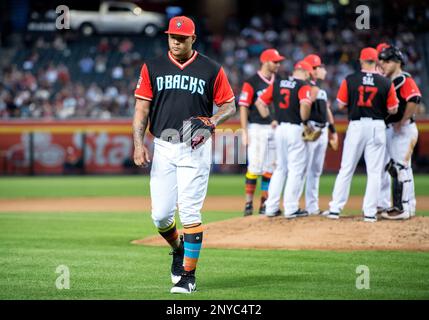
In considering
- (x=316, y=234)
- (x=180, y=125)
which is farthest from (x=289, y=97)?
(x=180, y=125)

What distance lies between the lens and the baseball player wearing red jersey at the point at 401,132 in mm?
12617

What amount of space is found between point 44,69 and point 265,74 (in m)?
20.0

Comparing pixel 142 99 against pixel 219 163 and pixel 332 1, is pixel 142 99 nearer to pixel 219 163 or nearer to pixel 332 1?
pixel 219 163

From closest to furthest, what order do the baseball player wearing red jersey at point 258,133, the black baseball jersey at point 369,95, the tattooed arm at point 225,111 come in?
the tattooed arm at point 225,111
the black baseball jersey at point 369,95
the baseball player wearing red jersey at point 258,133

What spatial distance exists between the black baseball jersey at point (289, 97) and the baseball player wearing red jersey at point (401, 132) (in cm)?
127

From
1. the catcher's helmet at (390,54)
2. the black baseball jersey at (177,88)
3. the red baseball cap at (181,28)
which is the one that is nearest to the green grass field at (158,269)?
the black baseball jersey at (177,88)

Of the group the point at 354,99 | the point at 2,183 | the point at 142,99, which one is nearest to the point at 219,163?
the point at 2,183

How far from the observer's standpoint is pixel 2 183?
25953 mm

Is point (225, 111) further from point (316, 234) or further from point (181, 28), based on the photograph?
point (316, 234)

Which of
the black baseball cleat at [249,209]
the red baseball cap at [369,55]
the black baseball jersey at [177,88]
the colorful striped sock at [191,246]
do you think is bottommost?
the black baseball cleat at [249,209]

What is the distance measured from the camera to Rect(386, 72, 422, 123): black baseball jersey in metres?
12.7

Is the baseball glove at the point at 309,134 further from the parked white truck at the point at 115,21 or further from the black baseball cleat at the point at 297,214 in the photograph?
the parked white truck at the point at 115,21

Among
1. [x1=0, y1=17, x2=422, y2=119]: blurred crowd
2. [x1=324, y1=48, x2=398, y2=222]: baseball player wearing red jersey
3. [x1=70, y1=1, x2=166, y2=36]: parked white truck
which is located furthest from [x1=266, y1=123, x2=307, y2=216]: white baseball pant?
[x1=70, y1=1, x2=166, y2=36]: parked white truck

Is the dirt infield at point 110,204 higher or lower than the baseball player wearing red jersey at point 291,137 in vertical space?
lower
